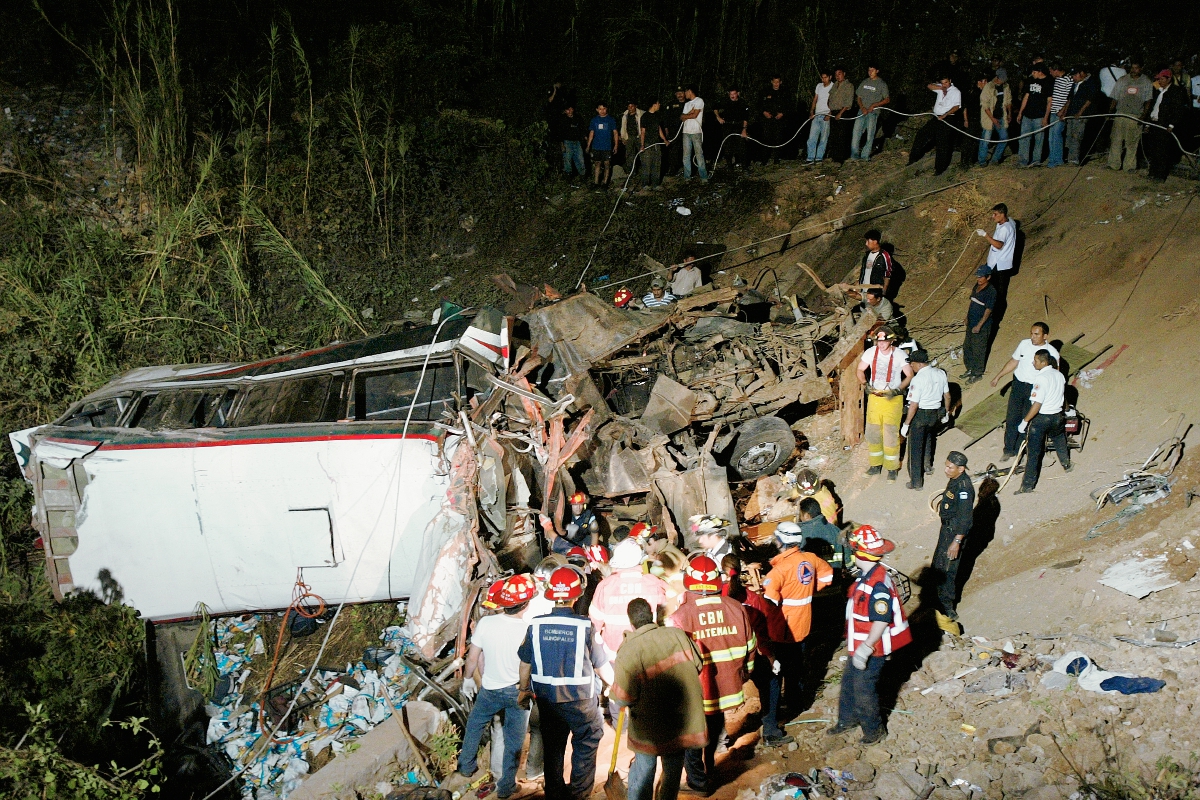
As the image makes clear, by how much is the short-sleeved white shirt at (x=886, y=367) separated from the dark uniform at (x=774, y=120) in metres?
6.72

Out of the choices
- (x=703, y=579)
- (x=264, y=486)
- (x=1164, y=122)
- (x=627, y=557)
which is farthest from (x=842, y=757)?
(x=1164, y=122)

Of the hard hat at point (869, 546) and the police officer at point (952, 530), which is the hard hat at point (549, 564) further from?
the police officer at point (952, 530)

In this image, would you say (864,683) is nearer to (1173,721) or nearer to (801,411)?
(1173,721)

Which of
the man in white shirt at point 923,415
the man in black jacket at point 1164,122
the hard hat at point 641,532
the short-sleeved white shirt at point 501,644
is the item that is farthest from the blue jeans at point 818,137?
the short-sleeved white shirt at point 501,644

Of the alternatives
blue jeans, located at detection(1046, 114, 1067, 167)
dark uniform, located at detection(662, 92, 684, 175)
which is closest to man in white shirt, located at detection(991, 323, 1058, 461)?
blue jeans, located at detection(1046, 114, 1067, 167)

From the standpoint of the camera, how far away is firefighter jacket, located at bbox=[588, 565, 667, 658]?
17.1 ft

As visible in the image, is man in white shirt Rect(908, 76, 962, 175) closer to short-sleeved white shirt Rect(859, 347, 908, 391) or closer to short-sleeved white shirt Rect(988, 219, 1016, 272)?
short-sleeved white shirt Rect(988, 219, 1016, 272)

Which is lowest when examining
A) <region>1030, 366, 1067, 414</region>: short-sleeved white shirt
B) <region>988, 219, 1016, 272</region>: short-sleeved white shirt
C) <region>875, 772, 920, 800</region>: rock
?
<region>875, 772, 920, 800</region>: rock

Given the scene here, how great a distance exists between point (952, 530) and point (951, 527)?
0.02 m

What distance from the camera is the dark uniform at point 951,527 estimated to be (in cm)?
640

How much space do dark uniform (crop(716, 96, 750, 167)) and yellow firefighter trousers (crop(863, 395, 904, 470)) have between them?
22.4 ft

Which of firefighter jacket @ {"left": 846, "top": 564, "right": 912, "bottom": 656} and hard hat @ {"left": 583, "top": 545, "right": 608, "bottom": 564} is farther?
hard hat @ {"left": 583, "top": 545, "right": 608, "bottom": 564}

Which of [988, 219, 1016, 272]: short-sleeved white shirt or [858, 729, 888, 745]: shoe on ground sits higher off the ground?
[988, 219, 1016, 272]: short-sleeved white shirt

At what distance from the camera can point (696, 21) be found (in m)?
16.2
